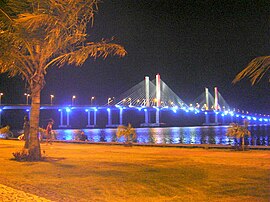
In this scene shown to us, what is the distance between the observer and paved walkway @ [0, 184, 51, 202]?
553 centimetres

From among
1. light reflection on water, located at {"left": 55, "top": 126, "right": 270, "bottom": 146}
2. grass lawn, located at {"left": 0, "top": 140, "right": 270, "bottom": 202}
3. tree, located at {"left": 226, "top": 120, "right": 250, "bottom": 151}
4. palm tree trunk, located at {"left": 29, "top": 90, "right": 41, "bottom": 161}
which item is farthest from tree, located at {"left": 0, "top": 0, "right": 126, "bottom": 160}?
light reflection on water, located at {"left": 55, "top": 126, "right": 270, "bottom": 146}

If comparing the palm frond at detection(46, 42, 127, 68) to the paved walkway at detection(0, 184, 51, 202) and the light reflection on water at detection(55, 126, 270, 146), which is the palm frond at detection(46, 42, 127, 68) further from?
the light reflection on water at detection(55, 126, 270, 146)

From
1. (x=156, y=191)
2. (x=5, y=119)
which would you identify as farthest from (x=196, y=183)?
(x=5, y=119)

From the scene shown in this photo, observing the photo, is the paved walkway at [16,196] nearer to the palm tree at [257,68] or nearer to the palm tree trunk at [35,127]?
the palm tree at [257,68]

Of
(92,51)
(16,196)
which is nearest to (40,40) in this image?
(92,51)

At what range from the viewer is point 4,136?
88.7ft

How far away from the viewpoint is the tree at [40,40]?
31.3ft

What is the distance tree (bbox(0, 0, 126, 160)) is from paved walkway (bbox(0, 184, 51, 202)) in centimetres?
442

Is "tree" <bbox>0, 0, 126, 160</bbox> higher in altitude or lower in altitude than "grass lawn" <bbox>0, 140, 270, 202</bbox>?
higher

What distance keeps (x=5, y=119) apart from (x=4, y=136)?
2757 inches

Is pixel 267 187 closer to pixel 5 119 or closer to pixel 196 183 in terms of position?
pixel 196 183

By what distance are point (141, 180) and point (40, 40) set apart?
4.78 meters

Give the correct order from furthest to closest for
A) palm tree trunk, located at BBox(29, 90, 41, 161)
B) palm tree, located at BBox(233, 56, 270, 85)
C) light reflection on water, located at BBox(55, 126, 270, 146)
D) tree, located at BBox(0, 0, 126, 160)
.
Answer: light reflection on water, located at BBox(55, 126, 270, 146)
palm tree trunk, located at BBox(29, 90, 41, 161)
tree, located at BBox(0, 0, 126, 160)
palm tree, located at BBox(233, 56, 270, 85)

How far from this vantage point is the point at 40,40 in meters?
10.3
